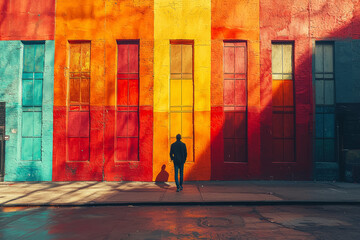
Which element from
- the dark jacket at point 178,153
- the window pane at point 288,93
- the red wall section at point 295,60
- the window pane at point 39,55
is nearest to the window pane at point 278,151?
the red wall section at point 295,60

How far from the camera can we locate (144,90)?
41.9ft

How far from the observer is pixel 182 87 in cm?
1290

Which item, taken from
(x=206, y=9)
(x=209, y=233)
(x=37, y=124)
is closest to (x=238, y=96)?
(x=206, y=9)

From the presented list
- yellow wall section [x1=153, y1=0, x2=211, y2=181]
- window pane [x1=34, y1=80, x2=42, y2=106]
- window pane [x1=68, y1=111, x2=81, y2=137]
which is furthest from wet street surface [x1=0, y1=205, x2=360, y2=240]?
window pane [x1=34, y1=80, x2=42, y2=106]

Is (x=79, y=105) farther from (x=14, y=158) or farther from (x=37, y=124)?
(x=14, y=158)

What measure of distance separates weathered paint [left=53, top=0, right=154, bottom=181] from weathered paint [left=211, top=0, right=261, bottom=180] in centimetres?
283

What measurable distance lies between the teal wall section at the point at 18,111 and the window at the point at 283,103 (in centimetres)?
998

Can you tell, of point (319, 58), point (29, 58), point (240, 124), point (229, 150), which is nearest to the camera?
point (229, 150)

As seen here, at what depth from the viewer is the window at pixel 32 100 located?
12898 millimetres

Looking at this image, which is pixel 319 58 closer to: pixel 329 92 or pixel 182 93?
pixel 329 92

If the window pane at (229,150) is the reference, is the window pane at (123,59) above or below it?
above

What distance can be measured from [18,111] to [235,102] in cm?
972

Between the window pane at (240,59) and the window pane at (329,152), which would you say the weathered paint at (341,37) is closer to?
the window pane at (329,152)

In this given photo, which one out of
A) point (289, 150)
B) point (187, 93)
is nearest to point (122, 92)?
point (187, 93)
